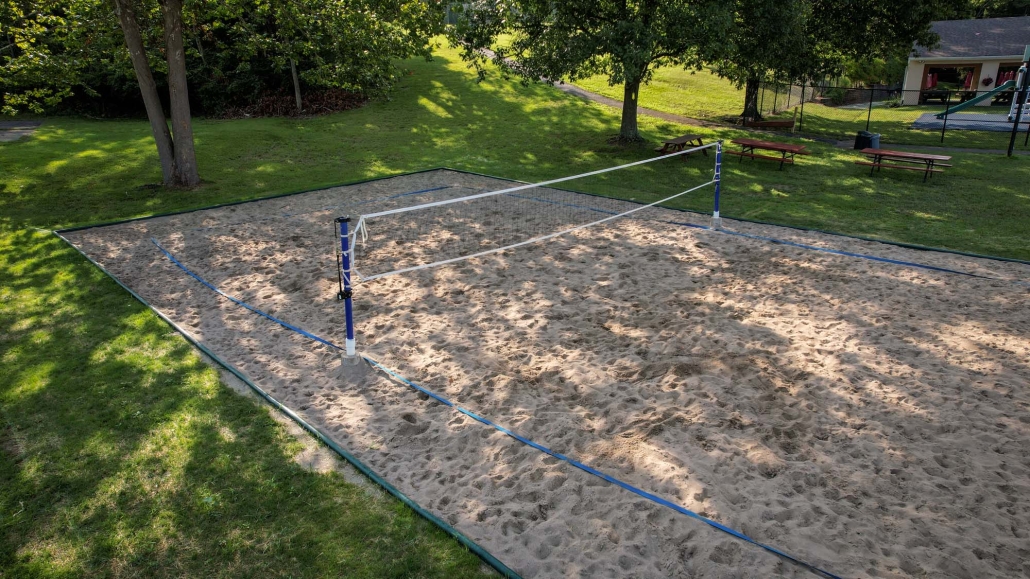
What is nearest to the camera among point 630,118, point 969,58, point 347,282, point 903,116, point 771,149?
point 347,282

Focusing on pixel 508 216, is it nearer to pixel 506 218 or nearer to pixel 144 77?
pixel 506 218

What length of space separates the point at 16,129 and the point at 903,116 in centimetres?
3283

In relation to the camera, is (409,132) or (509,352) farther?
(409,132)

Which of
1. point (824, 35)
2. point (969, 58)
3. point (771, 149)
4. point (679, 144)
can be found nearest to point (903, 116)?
point (969, 58)

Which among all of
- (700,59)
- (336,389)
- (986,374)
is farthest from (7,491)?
(700,59)

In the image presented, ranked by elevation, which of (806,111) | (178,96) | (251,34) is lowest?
(806,111)

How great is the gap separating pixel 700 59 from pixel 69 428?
15.0 meters

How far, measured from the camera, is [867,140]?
17.7m

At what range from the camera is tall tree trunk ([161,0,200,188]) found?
1226 cm

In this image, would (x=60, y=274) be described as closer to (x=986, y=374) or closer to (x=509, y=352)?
(x=509, y=352)

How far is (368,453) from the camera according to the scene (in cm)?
512

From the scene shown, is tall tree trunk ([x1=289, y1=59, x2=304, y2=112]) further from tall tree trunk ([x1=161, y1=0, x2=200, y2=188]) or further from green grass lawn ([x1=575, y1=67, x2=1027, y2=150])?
green grass lawn ([x1=575, y1=67, x2=1027, y2=150])

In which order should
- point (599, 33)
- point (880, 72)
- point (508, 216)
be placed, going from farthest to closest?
1. point (880, 72)
2. point (599, 33)
3. point (508, 216)

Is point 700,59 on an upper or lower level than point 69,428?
upper
